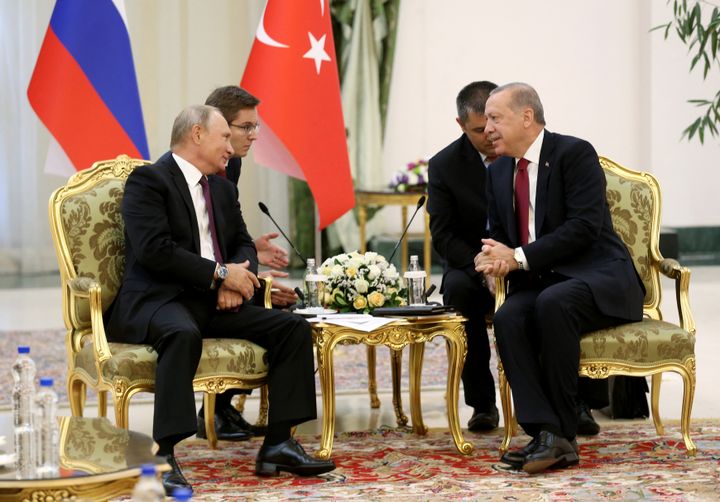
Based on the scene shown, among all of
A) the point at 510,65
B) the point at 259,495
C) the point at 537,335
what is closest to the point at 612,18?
the point at 510,65

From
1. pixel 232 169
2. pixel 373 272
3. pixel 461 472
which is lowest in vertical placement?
pixel 461 472

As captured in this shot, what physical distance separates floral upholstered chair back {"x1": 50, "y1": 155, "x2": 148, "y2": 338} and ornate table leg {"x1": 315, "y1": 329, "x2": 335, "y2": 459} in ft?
2.87

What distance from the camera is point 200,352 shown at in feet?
13.4

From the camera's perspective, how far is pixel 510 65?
1050 centimetres

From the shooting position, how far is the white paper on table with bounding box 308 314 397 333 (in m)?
4.31

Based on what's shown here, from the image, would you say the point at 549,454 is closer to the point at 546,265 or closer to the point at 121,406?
the point at 546,265

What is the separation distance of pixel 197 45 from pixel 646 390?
6.62 metres

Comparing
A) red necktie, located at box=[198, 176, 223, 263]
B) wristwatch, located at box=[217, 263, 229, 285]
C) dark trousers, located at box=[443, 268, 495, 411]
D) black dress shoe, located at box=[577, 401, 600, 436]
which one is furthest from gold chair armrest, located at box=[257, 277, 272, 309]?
black dress shoe, located at box=[577, 401, 600, 436]

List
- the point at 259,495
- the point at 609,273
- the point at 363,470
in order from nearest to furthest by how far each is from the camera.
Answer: the point at 259,495 → the point at 363,470 → the point at 609,273

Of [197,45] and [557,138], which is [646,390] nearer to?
[557,138]

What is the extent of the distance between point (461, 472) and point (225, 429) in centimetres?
119

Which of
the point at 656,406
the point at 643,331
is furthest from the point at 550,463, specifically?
the point at 656,406

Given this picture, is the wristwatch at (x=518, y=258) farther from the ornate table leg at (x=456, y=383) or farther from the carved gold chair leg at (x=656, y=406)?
the carved gold chair leg at (x=656, y=406)

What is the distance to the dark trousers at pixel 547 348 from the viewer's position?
4.23 metres
